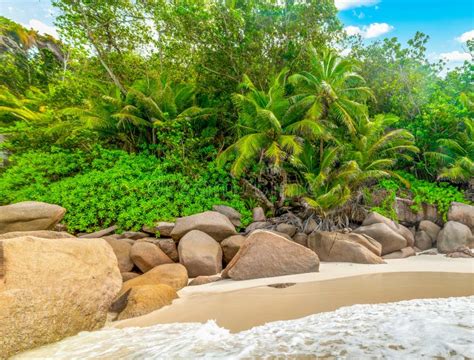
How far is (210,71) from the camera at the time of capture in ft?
44.6

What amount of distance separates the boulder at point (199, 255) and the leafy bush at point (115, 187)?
193 cm

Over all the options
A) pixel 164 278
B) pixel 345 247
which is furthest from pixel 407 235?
pixel 164 278

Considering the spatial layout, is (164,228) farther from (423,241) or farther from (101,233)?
(423,241)

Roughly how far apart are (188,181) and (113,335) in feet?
23.9

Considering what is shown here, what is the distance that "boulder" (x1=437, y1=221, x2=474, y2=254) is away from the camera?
341 inches

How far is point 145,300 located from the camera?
424cm

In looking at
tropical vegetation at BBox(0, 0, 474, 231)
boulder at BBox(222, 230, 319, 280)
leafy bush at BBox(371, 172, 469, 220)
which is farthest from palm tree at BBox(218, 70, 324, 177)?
boulder at BBox(222, 230, 319, 280)

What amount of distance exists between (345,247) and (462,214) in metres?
5.19

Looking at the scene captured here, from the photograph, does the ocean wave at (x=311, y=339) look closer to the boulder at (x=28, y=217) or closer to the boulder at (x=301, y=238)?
the boulder at (x=301, y=238)

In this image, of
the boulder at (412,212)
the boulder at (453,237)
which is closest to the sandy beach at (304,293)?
the boulder at (453,237)

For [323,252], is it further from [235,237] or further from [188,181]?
[188,181]

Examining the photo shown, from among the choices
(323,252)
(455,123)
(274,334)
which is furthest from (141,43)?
(274,334)

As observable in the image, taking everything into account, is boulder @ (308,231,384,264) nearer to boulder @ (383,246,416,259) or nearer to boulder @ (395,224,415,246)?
boulder @ (383,246,416,259)

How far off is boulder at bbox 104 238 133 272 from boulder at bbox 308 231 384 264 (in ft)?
Result: 14.8
